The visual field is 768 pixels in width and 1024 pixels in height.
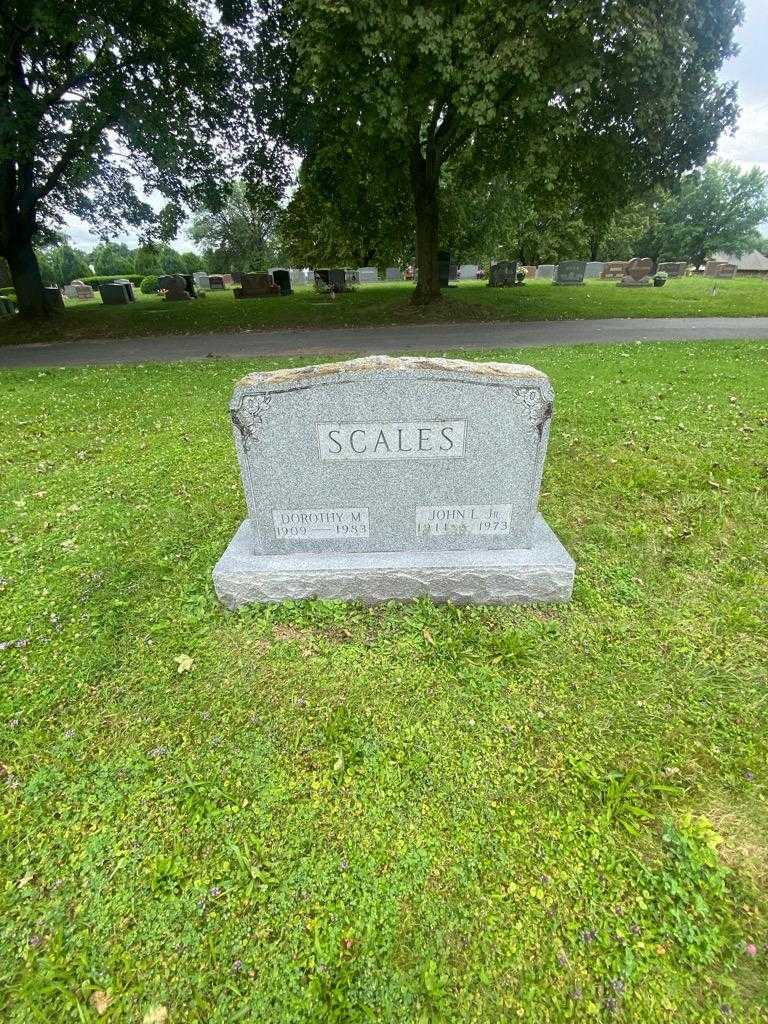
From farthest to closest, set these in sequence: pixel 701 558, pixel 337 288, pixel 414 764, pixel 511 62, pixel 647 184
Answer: pixel 337 288
pixel 647 184
pixel 511 62
pixel 701 558
pixel 414 764

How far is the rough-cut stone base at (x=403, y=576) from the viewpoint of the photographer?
129 inches

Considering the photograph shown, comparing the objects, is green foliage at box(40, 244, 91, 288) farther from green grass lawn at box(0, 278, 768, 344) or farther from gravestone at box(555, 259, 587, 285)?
gravestone at box(555, 259, 587, 285)

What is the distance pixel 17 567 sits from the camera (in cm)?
392

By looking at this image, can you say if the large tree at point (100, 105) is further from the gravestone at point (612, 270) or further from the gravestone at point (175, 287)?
the gravestone at point (612, 270)

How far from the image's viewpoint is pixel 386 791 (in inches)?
89.7

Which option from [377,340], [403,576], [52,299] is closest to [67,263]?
[52,299]

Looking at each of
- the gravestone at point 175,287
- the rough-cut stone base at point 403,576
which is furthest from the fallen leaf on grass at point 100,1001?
the gravestone at point 175,287

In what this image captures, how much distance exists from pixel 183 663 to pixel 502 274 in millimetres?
29204

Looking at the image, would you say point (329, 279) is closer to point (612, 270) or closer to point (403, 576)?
point (612, 270)

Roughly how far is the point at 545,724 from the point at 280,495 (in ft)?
6.44

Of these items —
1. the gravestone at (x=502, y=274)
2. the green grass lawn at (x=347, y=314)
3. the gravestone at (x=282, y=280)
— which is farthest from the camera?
the gravestone at (x=502, y=274)

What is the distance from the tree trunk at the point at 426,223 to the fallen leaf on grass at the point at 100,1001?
17.5 m

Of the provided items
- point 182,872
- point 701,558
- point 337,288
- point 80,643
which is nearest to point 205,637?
point 80,643

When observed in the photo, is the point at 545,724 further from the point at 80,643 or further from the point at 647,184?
the point at 647,184
